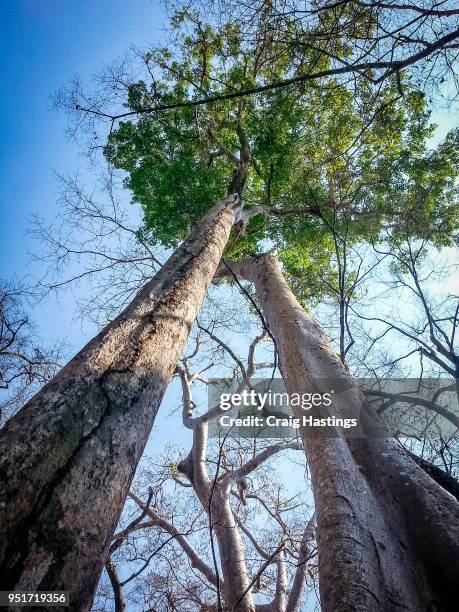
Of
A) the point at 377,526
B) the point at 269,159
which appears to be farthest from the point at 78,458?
the point at 269,159

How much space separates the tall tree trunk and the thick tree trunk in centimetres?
86

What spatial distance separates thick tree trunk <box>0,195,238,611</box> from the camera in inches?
32.9

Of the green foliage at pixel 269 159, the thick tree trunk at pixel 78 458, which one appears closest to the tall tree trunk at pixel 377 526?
the thick tree trunk at pixel 78 458

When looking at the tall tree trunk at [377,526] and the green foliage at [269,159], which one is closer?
the tall tree trunk at [377,526]

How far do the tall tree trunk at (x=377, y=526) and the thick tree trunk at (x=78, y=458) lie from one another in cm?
86

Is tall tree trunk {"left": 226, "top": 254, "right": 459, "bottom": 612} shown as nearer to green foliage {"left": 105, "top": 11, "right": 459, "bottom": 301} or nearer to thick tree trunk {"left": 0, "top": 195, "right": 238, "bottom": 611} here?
thick tree trunk {"left": 0, "top": 195, "right": 238, "bottom": 611}

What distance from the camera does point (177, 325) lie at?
6.79 ft

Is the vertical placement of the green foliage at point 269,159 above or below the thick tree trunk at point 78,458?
above

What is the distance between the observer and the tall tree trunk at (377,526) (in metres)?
1.21

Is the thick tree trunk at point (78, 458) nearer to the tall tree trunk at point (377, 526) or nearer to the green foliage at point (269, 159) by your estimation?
the tall tree trunk at point (377, 526)

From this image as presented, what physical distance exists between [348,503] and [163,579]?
5.63 m

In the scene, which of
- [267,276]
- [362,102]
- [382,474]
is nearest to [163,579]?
[267,276]

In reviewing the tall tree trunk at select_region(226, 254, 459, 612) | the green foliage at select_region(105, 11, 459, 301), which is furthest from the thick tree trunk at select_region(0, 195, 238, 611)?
the green foliage at select_region(105, 11, 459, 301)

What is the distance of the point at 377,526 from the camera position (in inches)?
59.2
